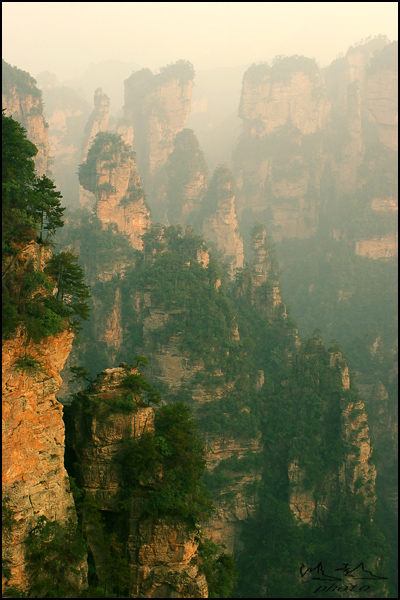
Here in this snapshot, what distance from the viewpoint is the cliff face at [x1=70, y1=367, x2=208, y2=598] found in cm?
1591

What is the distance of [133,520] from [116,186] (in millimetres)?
29417

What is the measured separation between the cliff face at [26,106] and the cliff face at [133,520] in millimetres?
28536

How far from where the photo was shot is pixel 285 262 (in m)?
56.1

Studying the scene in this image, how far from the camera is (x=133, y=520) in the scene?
16.0 metres

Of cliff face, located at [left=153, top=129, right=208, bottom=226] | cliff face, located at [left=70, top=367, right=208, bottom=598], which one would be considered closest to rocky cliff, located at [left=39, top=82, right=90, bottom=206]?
cliff face, located at [left=153, top=129, right=208, bottom=226]

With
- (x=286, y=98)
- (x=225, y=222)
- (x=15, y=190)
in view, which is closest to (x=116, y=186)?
(x=225, y=222)

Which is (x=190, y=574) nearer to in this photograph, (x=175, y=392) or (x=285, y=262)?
(x=175, y=392)

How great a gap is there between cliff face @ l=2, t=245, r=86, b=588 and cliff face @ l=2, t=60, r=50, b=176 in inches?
1140

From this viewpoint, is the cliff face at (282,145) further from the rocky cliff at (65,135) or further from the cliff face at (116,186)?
the cliff face at (116,186)

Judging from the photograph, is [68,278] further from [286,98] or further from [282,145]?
[286,98]

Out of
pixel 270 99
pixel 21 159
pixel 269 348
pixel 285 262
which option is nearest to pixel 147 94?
pixel 270 99

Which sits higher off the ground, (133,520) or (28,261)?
(28,261)

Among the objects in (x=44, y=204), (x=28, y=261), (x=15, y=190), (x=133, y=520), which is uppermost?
(x=15, y=190)

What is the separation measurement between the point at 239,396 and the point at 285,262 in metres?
27.6
